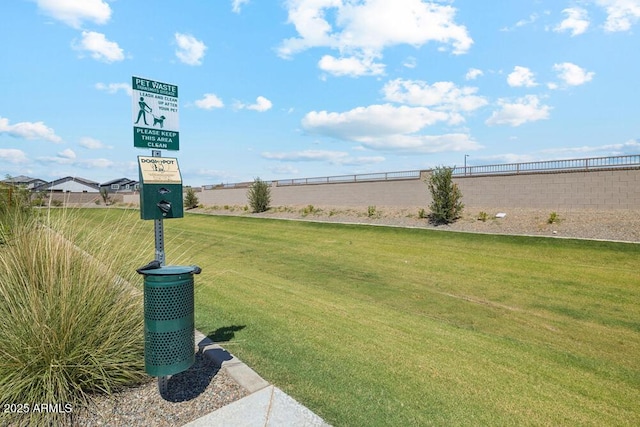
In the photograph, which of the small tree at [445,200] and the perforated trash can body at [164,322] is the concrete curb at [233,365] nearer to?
the perforated trash can body at [164,322]

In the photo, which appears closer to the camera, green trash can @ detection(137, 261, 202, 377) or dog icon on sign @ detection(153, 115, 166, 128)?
green trash can @ detection(137, 261, 202, 377)

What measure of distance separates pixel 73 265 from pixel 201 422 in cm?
208

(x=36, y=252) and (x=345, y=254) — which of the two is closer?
(x=36, y=252)

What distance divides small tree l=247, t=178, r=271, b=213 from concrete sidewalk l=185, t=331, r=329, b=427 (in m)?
26.4

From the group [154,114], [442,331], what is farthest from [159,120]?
[442,331]

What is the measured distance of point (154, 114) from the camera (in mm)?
3611

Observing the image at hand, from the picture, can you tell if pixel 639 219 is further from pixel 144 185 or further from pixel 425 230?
pixel 144 185

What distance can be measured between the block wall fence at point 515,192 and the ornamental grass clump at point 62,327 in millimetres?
18871

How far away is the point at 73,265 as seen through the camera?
3521 millimetres

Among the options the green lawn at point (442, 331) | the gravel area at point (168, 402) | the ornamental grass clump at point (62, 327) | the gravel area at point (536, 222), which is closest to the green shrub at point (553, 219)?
the gravel area at point (536, 222)

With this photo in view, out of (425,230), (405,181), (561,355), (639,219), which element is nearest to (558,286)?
(561,355)

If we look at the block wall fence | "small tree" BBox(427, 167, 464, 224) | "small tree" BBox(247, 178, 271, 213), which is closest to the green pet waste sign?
"small tree" BBox(427, 167, 464, 224)

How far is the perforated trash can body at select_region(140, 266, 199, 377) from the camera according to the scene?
2.82 m

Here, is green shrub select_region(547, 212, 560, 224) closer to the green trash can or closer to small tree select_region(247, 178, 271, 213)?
the green trash can
